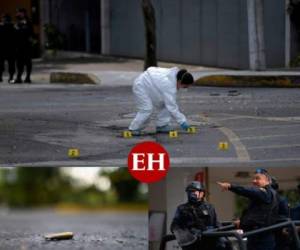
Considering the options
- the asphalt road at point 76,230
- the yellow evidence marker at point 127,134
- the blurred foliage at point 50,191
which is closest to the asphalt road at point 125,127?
the yellow evidence marker at point 127,134

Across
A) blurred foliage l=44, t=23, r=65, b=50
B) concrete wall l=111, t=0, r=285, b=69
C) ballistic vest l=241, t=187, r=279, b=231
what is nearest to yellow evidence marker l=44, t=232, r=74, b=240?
ballistic vest l=241, t=187, r=279, b=231

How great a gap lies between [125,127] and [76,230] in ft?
20.5

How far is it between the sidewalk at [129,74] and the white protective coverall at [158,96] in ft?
19.4

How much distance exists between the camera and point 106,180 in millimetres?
7238

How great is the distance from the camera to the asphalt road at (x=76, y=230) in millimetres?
6570

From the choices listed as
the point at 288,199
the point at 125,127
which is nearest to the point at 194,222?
the point at 288,199

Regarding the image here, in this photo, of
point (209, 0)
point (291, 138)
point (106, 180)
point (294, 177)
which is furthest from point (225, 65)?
point (106, 180)

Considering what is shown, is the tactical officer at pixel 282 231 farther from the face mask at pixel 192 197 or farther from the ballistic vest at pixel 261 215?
the face mask at pixel 192 197

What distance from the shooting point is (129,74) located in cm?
2091

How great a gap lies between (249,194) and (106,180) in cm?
157

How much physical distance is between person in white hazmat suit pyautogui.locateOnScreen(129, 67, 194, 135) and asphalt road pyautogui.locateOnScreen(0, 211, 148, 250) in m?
4.38

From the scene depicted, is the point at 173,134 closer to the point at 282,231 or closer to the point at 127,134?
the point at 127,134

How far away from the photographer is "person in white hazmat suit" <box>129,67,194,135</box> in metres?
12.0

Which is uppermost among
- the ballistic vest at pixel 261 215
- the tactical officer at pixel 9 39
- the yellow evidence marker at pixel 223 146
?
the tactical officer at pixel 9 39
